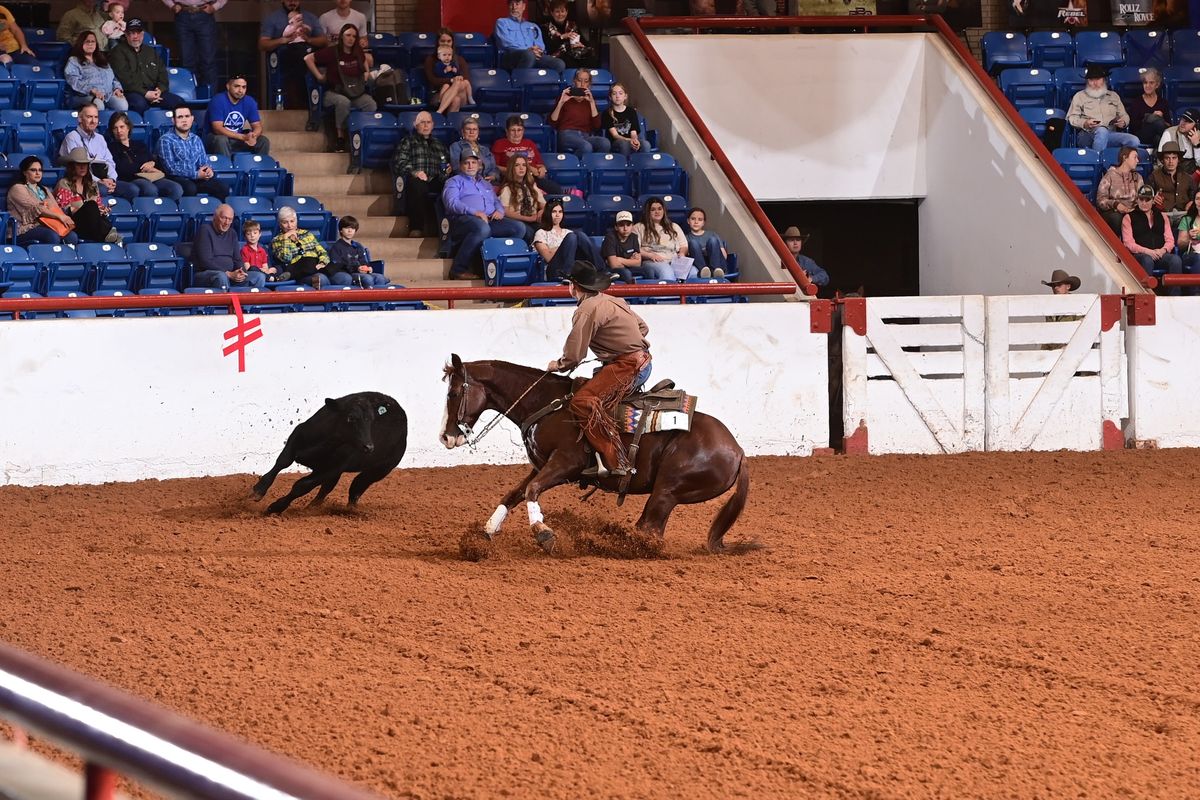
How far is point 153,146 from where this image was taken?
53.1 feet

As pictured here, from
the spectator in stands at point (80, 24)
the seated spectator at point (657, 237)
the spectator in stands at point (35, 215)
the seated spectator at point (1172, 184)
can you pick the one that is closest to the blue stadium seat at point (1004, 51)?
the seated spectator at point (1172, 184)

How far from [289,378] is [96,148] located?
431 centimetres

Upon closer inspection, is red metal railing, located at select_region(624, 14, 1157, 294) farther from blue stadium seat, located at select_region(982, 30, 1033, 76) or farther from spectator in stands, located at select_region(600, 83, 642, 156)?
blue stadium seat, located at select_region(982, 30, 1033, 76)

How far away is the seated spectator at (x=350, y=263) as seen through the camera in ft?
48.4

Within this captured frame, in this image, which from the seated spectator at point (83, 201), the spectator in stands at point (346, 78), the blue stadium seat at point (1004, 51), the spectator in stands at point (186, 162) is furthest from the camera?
the blue stadium seat at point (1004, 51)

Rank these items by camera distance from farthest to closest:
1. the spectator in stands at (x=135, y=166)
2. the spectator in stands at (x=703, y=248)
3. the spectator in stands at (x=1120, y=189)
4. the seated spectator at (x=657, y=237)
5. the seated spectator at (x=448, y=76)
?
the seated spectator at (x=448, y=76) < the spectator in stands at (x=1120, y=189) < the spectator in stands at (x=703, y=248) < the seated spectator at (x=657, y=237) < the spectator in stands at (x=135, y=166)

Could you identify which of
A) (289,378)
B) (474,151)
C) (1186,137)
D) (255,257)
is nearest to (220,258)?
(255,257)

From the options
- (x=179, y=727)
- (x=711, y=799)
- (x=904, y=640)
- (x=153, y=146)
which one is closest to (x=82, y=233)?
(x=153, y=146)

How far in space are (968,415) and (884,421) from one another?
2.59 ft

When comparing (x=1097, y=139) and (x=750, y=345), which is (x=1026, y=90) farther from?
(x=750, y=345)

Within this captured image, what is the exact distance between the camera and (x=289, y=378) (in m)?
12.7

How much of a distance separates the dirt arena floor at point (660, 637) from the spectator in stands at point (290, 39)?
8407 millimetres

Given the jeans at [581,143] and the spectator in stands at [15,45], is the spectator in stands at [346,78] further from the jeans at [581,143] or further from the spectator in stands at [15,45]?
the spectator in stands at [15,45]

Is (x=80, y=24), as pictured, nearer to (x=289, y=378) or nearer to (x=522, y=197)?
(x=522, y=197)
